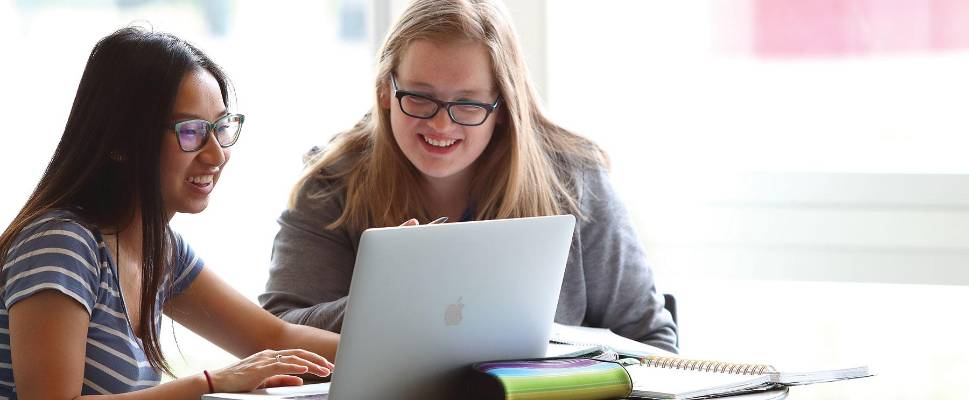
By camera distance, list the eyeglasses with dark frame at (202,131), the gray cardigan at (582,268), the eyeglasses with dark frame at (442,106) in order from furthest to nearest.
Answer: the gray cardigan at (582,268) < the eyeglasses with dark frame at (442,106) < the eyeglasses with dark frame at (202,131)

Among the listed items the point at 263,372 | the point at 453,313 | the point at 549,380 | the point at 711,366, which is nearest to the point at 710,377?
the point at 711,366

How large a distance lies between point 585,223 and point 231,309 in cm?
73

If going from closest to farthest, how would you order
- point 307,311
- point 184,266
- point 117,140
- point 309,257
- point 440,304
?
point 440,304, point 117,140, point 184,266, point 307,311, point 309,257

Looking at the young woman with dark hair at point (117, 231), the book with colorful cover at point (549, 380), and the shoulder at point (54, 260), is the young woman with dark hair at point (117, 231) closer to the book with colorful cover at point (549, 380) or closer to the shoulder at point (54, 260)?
the shoulder at point (54, 260)

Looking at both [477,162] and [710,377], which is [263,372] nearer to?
[710,377]

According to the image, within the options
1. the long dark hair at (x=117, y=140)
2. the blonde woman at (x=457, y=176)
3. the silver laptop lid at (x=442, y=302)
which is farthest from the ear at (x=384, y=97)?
the silver laptop lid at (x=442, y=302)

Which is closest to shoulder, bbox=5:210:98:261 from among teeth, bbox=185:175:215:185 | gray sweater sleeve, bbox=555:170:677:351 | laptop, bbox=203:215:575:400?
teeth, bbox=185:175:215:185

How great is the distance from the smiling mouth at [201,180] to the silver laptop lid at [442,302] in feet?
1.29

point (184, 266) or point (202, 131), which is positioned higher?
point (202, 131)

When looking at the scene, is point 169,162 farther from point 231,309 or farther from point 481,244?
point 481,244

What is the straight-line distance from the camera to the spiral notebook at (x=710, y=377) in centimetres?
148

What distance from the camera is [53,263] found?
57.5 inches

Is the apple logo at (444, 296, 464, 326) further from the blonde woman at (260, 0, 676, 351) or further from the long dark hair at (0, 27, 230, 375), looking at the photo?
the blonde woman at (260, 0, 676, 351)

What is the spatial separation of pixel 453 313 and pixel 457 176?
811 millimetres
